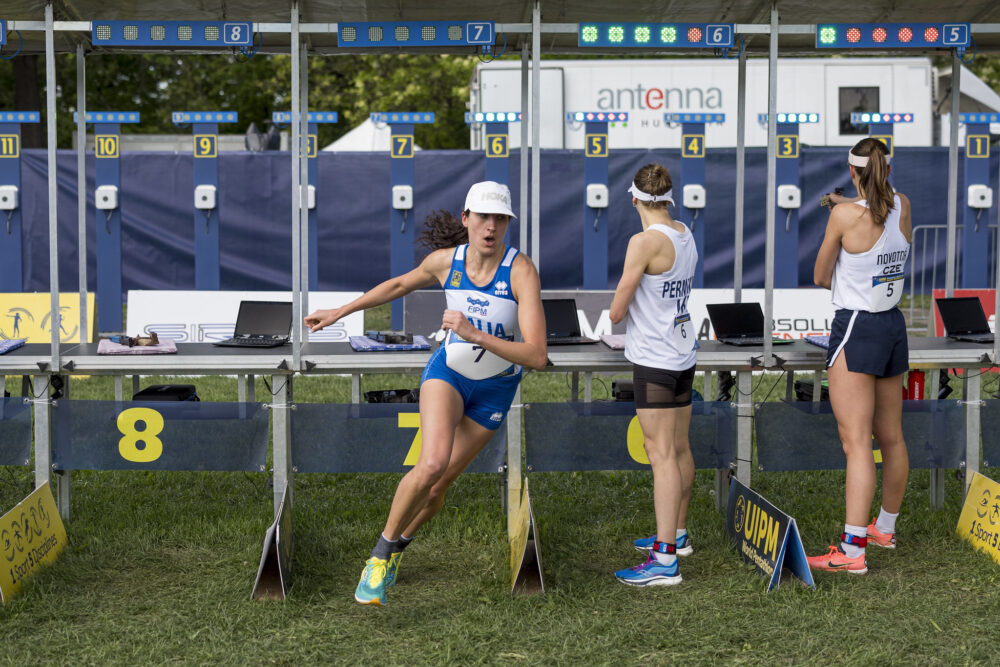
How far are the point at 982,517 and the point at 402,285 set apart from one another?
9.34 ft

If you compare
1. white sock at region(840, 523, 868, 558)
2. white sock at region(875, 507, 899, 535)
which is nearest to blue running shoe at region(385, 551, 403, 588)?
white sock at region(840, 523, 868, 558)

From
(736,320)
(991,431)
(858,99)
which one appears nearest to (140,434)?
(736,320)

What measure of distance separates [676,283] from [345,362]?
64.1 inches

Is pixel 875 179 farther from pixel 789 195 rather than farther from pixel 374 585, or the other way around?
pixel 789 195

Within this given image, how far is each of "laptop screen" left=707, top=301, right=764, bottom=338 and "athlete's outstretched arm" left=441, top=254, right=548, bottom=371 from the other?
1612 mm

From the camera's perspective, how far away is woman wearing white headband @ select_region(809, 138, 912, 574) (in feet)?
15.1

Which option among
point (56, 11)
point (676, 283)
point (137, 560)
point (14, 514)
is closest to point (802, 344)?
point (676, 283)

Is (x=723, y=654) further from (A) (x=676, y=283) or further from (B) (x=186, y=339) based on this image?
(B) (x=186, y=339)

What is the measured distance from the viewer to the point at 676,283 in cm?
447

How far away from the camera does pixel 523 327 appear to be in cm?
414

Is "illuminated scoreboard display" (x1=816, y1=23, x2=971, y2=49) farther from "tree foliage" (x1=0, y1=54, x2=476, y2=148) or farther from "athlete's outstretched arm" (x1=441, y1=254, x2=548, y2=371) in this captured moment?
"tree foliage" (x1=0, y1=54, x2=476, y2=148)

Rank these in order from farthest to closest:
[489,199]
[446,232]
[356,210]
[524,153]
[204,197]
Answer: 1. [356,210]
2. [204,197]
3. [524,153]
4. [446,232]
5. [489,199]

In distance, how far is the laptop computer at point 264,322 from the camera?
5.57m

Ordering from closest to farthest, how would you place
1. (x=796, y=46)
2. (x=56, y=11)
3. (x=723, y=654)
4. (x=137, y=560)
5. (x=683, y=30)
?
(x=723, y=654), (x=137, y=560), (x=683, y=30), (x=56, y=11), (x=796, y=46)
